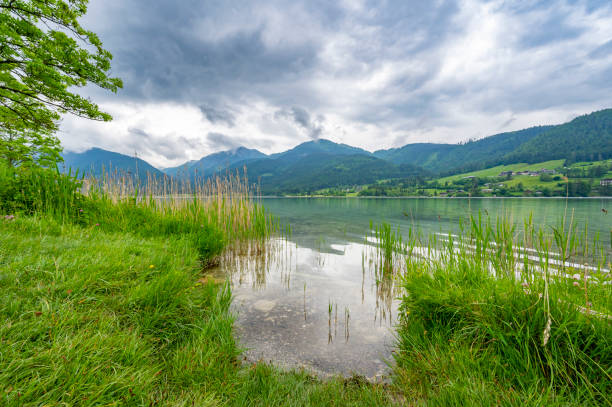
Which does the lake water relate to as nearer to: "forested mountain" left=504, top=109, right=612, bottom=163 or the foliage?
the foliage

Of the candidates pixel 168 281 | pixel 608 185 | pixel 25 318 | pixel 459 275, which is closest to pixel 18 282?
pixel 25 318

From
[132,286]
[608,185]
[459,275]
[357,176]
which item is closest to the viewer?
[132,286]

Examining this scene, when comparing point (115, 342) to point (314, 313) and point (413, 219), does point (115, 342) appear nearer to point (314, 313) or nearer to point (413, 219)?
point (314, 313)

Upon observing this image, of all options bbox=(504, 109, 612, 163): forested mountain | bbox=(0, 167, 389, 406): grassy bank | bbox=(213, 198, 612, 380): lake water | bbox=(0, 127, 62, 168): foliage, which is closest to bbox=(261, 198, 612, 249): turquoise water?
bbox=(213, 198, 612, 380): lake water

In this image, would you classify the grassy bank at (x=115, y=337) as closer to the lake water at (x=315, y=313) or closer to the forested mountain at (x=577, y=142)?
the lake water at (x=315, y=313)

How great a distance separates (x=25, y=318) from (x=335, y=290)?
5015mm

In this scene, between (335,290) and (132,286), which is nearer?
(132,286)

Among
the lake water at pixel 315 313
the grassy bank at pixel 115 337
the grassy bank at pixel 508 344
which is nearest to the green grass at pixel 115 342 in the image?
the grassy bank at pixel 115 337

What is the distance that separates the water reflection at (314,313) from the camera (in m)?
3.23

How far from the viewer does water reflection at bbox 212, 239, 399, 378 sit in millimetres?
3227

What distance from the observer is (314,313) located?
447 centimetres

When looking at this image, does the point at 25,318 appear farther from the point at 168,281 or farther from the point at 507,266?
the point at 507,266

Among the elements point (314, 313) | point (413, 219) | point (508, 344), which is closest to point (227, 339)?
point (314, 313)

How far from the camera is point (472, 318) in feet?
9.03
